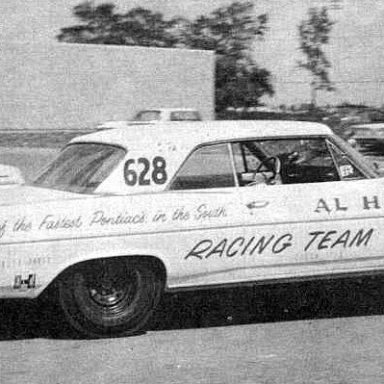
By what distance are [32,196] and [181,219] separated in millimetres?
981

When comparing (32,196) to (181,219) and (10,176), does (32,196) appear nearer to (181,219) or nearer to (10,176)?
(181,219)

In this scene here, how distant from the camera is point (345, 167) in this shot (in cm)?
717

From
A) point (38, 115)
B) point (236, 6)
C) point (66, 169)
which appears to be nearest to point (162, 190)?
point (66, 169)

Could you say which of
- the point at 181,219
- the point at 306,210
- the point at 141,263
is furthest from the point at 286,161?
the point at 141,263

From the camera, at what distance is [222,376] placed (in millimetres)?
5629

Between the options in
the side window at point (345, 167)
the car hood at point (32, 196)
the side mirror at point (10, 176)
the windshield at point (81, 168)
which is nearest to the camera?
the car hood at point (32, 196)

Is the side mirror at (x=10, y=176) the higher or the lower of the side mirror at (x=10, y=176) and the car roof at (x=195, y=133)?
the lower

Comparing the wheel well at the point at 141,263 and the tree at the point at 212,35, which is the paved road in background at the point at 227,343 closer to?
the wheel well at the point at 141,263

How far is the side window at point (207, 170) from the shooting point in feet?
22.2

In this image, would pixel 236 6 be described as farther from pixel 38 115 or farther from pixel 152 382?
pixel 152 382

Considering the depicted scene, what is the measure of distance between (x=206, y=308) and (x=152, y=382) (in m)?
2.22

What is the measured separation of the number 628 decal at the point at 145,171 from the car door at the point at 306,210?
550 mm

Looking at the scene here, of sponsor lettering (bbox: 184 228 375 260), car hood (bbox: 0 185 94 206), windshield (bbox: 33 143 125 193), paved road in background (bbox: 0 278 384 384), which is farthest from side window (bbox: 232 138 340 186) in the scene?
car hood (bbox: 0 185 94 206)

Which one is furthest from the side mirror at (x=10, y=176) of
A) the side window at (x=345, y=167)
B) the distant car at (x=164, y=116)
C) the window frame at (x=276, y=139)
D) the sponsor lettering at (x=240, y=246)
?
the distant car at (x=164, y=116)
